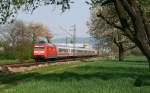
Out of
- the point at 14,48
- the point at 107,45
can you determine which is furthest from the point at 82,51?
the point at 107,45

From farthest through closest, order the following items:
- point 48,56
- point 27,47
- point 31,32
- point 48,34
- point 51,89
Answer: point 48,34, point 31,32, point 27,47, point 48,56, point 51,89

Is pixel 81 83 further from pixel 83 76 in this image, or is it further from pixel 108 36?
pixel 108 36

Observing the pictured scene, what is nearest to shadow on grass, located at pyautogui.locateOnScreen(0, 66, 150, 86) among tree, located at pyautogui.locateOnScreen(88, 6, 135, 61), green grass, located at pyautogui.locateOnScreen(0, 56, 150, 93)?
green grass, located at pyautogui.locateOnScreen(0, 56, 150, 93)

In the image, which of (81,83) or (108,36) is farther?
(108,36)

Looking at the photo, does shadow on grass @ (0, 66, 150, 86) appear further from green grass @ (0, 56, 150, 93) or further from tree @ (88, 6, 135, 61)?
tree @ (88, 6, 135, 61)

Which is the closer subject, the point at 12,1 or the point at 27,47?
the point at 12,1

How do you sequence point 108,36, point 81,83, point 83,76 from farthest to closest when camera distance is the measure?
point 108,36
point 83,76
point 81,83

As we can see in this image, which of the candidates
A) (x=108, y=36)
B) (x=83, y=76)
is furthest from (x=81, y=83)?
(x=108, y=36)

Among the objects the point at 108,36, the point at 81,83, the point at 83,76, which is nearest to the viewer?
the point at 81,83

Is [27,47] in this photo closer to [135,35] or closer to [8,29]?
[8,29]

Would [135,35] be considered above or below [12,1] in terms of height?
below

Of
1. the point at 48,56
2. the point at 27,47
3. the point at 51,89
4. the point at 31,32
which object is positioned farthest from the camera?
the point at 31,32

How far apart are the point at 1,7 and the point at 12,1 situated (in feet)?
7.06

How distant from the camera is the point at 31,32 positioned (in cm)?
16500
